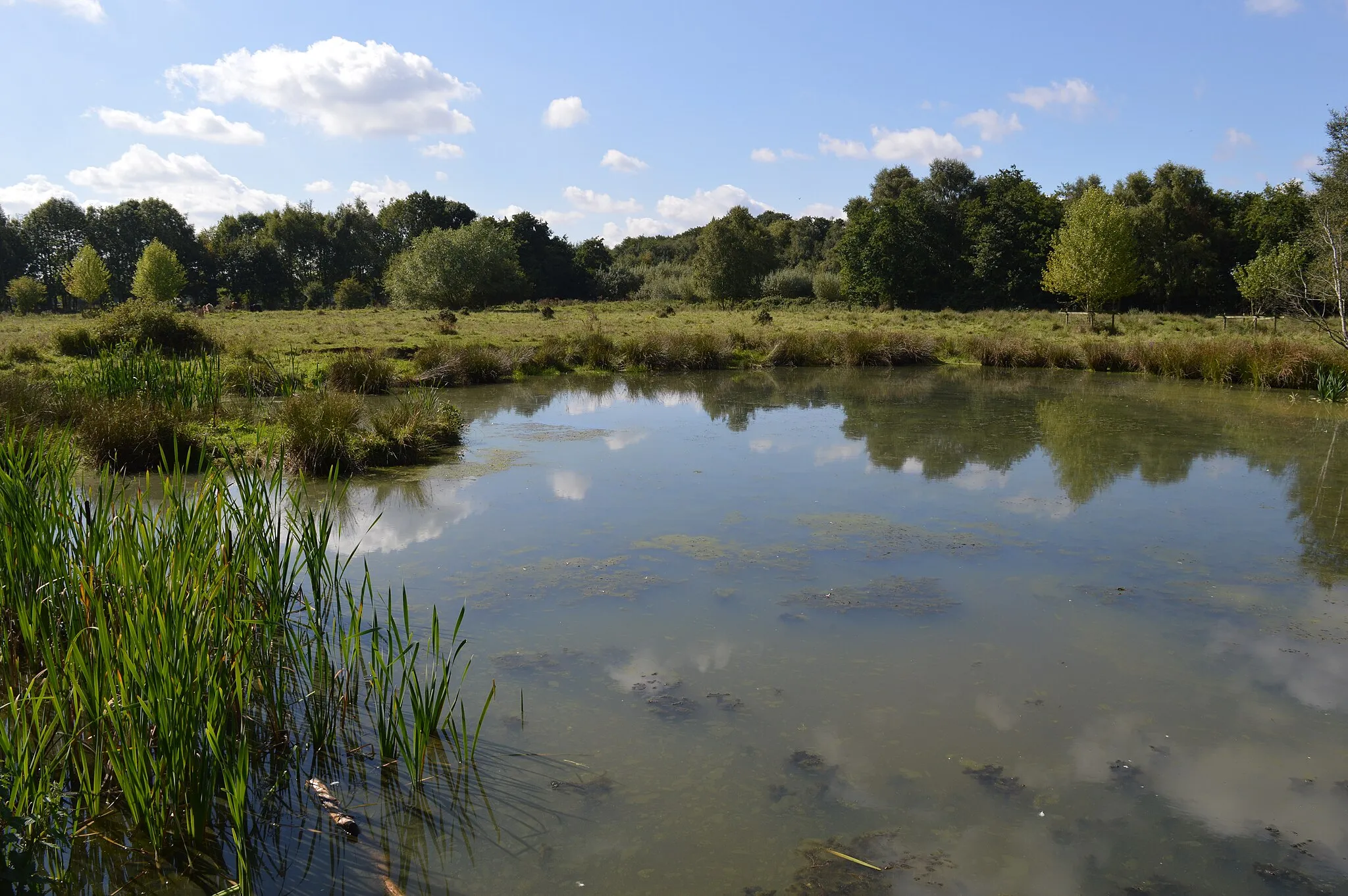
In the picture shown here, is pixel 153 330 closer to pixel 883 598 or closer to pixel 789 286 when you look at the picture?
pixel 883 598

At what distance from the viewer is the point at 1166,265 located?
39.7 metres

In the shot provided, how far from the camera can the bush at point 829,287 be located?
44.9m

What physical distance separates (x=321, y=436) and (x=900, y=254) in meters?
36.6

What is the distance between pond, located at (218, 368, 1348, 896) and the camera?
12.2ft

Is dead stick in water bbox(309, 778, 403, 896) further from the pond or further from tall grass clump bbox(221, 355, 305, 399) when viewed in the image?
tall grass clump bbox(221, 355, 305, 399)

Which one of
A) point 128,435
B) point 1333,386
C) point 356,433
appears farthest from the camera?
point 1333,386

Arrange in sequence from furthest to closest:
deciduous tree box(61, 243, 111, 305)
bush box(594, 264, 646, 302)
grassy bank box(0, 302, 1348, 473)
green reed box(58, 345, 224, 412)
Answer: bush box(594, 264, 646, 302), deciduous tree box(61, 243, 111, 305), green reed box(58, 345, 224, 412), grassy bank box(0, 302, 1348, 473)

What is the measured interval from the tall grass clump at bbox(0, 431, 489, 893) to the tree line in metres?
24.7

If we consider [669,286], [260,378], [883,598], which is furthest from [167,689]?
[669,286]

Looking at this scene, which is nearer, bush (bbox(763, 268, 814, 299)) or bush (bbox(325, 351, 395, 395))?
bush (bbox(325, 351, 395, 395))

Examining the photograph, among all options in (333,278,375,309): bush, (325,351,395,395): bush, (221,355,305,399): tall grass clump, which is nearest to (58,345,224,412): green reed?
(221,355,305,399): tall grass clump

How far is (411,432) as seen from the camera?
11.6 m

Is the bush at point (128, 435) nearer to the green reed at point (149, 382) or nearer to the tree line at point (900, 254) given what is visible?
the green reed at point (149, 382)

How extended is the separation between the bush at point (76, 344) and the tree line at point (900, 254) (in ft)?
73.2
